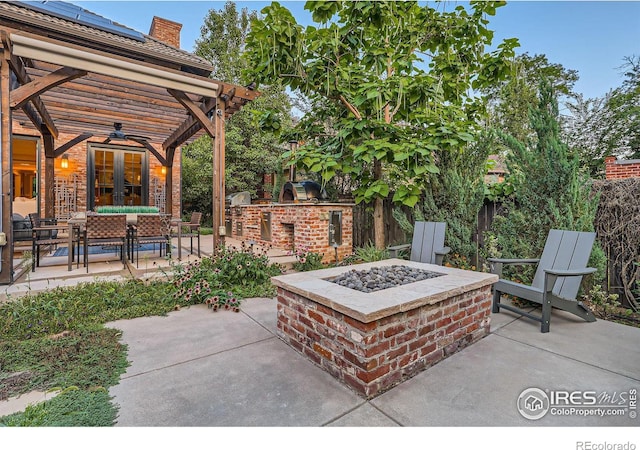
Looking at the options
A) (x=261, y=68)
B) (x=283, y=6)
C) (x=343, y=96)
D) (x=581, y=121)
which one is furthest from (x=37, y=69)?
(x=581, y=121)

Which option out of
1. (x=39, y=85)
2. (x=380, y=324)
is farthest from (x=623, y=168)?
(x=39, y=85)

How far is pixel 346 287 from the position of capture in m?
2.54

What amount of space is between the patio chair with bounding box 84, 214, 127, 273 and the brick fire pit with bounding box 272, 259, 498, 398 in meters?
3.44

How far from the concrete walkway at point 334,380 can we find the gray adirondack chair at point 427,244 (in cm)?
145

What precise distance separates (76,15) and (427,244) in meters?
7.89

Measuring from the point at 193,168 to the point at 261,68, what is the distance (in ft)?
28.1

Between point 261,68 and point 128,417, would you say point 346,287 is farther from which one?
point 261,68

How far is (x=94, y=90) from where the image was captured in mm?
5543

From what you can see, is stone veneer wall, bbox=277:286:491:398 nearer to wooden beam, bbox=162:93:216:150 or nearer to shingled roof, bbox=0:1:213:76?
wooden beam, bbox=162:93:216:150

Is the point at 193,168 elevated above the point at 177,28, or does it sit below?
below

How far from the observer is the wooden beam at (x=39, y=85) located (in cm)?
386

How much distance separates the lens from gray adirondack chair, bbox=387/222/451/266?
4332 millimetres

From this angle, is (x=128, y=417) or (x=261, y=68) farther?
(x=261, y=68)

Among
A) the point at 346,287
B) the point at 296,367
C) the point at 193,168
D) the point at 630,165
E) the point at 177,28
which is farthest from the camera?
the point at 193,168
